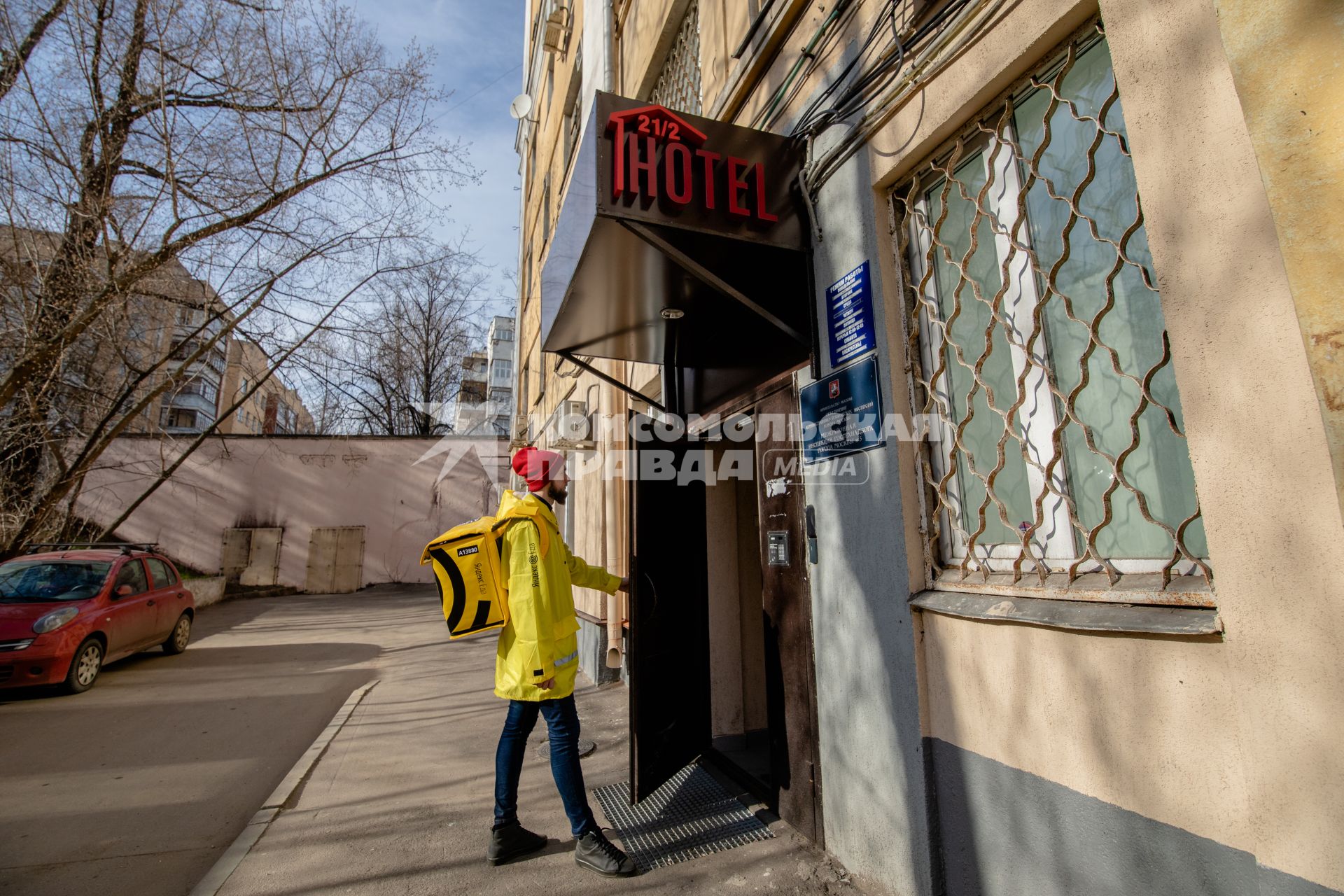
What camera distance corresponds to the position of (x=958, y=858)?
92.1 inches

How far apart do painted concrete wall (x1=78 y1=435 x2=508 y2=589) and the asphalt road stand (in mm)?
10406

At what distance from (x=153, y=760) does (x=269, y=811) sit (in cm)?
206

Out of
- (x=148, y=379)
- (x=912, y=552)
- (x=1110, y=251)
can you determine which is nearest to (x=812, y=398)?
(x=912, y=552)

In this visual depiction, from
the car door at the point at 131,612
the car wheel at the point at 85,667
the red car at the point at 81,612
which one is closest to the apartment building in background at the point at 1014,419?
the red car at the point at 81,612

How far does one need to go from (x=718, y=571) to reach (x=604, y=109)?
3.38 metres

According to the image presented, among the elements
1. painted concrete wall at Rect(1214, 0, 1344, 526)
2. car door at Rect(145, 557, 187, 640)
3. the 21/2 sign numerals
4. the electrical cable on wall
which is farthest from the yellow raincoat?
car door at Rect(145, 557, 187, 640)

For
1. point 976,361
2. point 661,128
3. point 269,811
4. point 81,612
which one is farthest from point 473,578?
point 81,612

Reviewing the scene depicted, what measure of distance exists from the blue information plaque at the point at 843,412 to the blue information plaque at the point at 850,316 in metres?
0.07

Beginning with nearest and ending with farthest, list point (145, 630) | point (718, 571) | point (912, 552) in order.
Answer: point (912, 552) → point (718, 571) → point (145, 630)

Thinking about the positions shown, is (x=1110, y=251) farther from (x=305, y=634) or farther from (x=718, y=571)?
(x=305, y=634)

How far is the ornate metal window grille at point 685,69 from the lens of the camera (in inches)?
221

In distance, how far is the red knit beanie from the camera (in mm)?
3453

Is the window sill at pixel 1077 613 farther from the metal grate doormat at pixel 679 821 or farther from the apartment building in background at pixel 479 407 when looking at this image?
the apartment building in background at pixel 479 407

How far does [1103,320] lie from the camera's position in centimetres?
209
